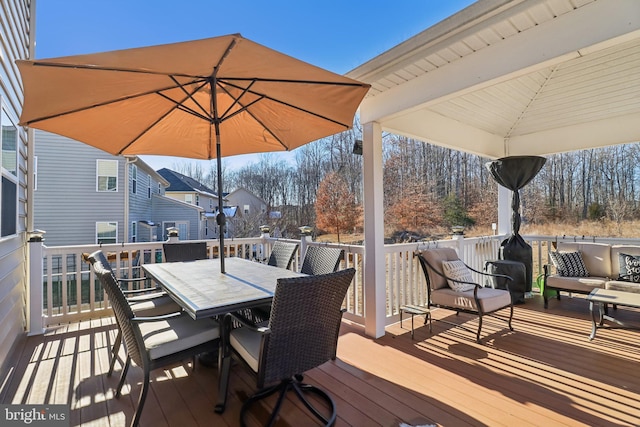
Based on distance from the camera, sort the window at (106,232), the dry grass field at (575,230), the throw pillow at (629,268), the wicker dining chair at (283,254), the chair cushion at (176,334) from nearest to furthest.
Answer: the chair cushion at (176,334) → the wicker dining chair at (283,254) → the throw pillow at (629,268) → the dry grass field at (575,230) → the window at (106,232)

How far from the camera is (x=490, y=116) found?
475cm

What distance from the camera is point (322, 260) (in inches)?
122

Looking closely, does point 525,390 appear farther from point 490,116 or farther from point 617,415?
point 490,116

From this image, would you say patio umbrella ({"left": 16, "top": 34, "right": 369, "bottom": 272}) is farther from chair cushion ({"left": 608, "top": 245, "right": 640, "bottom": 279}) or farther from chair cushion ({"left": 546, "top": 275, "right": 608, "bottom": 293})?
chair cushion ({"left": 608, "top": 245, "right": 640, "bottom": 279})

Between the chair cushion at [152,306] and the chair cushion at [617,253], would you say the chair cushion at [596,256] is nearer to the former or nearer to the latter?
the chair cushion at [617,253]

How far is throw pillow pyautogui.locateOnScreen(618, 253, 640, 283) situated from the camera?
407 centimetres

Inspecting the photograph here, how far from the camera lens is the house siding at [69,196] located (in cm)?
875

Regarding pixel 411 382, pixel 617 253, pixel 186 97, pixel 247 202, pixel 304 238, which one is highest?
pixel 186 97

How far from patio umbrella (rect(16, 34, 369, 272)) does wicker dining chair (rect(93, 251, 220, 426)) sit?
0.73m

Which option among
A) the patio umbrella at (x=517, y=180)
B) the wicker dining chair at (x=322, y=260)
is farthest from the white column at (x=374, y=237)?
the patio umbrella at (x=517, y=180)

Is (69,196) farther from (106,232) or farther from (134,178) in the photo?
(134,178)

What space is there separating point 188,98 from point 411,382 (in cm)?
Answer: 313

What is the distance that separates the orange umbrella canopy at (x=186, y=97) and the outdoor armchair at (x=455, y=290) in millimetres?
2051

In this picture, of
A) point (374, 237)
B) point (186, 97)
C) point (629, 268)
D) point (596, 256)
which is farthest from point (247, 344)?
point (596, 256)
